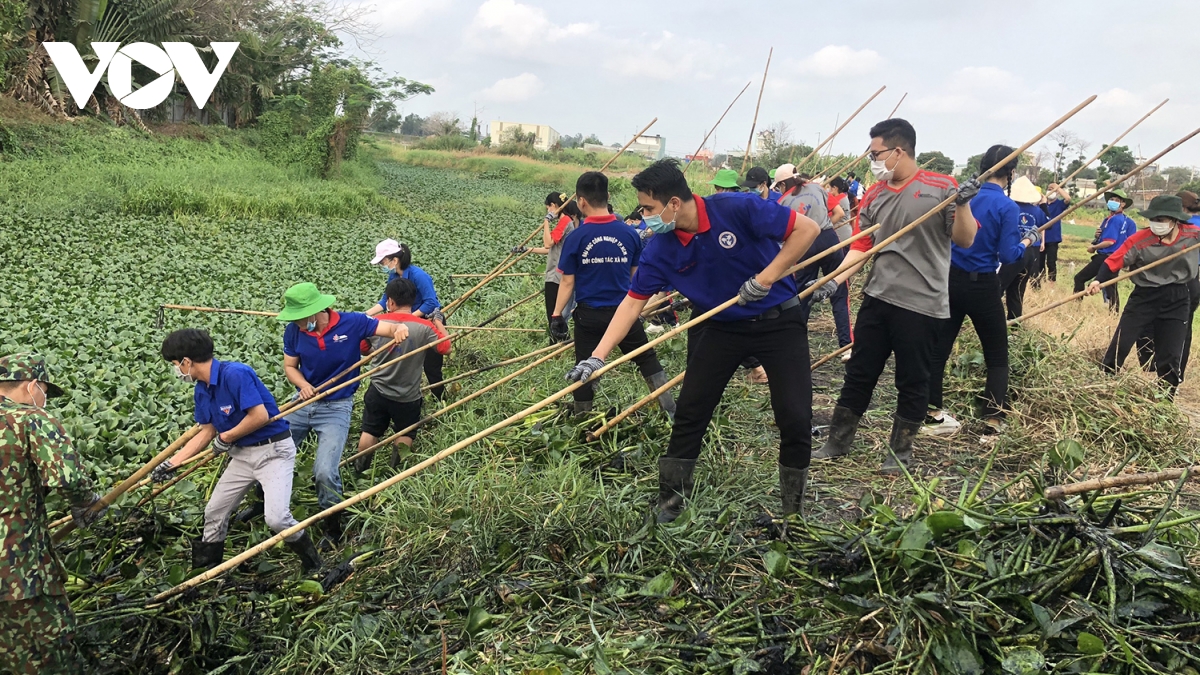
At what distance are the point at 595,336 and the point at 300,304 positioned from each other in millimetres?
1707

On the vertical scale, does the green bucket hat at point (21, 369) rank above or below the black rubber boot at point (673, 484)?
above

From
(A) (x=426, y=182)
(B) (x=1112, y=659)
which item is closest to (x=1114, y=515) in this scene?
(B) (x=1112, y=659)

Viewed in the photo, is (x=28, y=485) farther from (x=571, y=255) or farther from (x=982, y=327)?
(x=982, y=327)

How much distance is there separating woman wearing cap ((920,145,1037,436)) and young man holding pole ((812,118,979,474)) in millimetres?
314

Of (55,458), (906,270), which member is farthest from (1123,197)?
(55,458)

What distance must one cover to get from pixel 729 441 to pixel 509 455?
1293 millimetres

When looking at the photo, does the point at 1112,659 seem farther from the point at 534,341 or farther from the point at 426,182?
the point at 426,182

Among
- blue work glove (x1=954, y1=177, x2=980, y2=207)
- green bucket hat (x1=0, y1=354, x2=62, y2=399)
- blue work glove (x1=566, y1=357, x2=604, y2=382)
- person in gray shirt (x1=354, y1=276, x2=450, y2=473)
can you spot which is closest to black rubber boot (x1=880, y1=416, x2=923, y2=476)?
blue work glove (x1=954, y1=177, x2=980, y2=207)

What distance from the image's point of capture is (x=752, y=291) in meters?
2.89

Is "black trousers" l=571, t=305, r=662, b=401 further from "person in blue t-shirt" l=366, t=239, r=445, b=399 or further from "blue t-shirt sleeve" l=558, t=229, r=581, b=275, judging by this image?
"person in blue t-shirt" l=366, t=239, r=445, b=399

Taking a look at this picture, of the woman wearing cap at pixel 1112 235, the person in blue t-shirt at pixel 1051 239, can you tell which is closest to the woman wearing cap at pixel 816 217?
the woman wearing cap at pixel 1112 235

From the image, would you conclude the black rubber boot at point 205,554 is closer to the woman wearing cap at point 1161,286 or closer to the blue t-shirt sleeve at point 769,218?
the blue t-shirt sleeve at point 769,218

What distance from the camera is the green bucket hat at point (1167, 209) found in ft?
15.6

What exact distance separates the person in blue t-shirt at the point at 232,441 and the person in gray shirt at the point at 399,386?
949mm
